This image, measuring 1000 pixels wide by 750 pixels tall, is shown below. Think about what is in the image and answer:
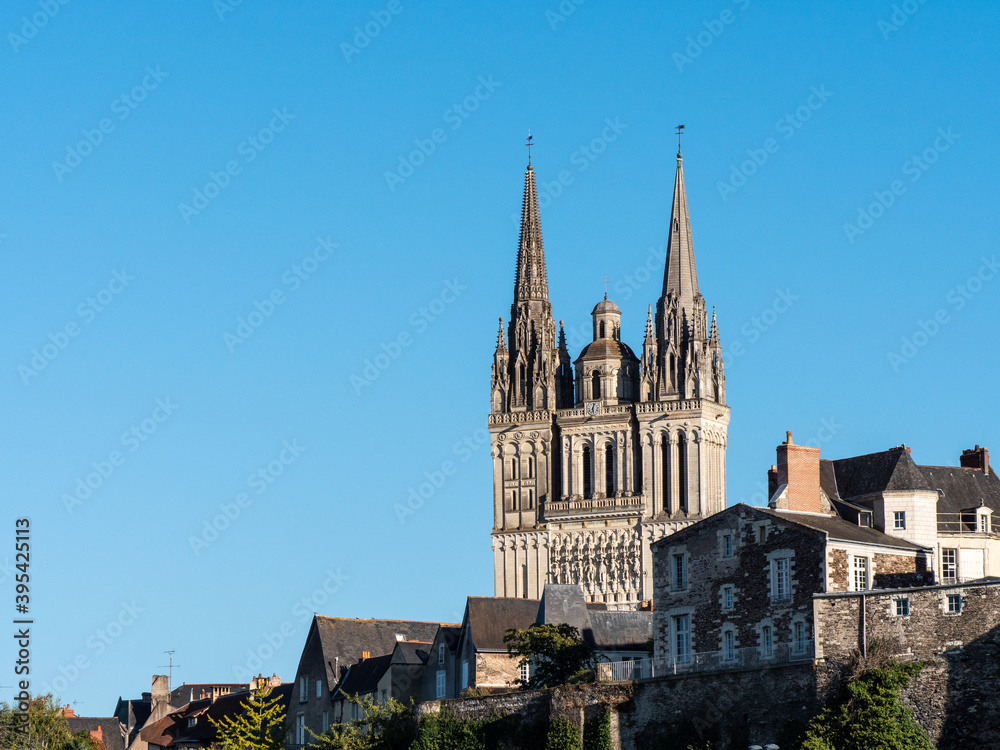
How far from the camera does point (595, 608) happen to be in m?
90.4

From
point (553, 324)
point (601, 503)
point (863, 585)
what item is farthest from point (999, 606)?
point (553, 324)

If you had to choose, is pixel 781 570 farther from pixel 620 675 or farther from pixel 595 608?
pixel 595 608

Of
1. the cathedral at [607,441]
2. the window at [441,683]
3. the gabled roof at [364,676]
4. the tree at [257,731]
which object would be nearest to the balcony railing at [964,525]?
the window at [441,683]

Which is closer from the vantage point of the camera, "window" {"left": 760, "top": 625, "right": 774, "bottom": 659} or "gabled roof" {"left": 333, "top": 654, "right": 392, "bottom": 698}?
"window" {"left": 760, "top": 625, "right": 774, "bottom": 659}

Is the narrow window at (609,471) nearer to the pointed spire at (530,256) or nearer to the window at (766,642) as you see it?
the pointed spire at (530,256)

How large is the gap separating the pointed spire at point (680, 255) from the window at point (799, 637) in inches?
2721

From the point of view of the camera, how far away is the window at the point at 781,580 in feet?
209

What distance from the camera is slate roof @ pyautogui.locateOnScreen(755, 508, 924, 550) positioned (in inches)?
2522

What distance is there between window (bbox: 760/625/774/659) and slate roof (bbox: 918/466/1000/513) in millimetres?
15175

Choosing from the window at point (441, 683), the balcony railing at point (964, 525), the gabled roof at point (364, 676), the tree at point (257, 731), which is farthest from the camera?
the gabled roof at point (364, 676)

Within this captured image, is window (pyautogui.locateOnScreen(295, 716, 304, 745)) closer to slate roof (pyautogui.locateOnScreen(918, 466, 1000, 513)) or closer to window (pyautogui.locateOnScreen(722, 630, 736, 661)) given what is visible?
window (pyautogui.locateOnScreen(722, 630, 736, 661))

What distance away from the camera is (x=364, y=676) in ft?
273

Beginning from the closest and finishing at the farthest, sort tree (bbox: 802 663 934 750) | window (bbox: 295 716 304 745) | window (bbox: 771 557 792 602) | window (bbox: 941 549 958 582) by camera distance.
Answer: tree (bbox: 802 663 934 750)
window (bbox: 771 557 792 602)
window (bbox: 941 549 958 582)
window (bbox: 295 716 304 745)

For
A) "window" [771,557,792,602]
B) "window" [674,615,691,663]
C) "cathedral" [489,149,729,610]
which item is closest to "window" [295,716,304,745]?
"window" [674,615,691,663]
